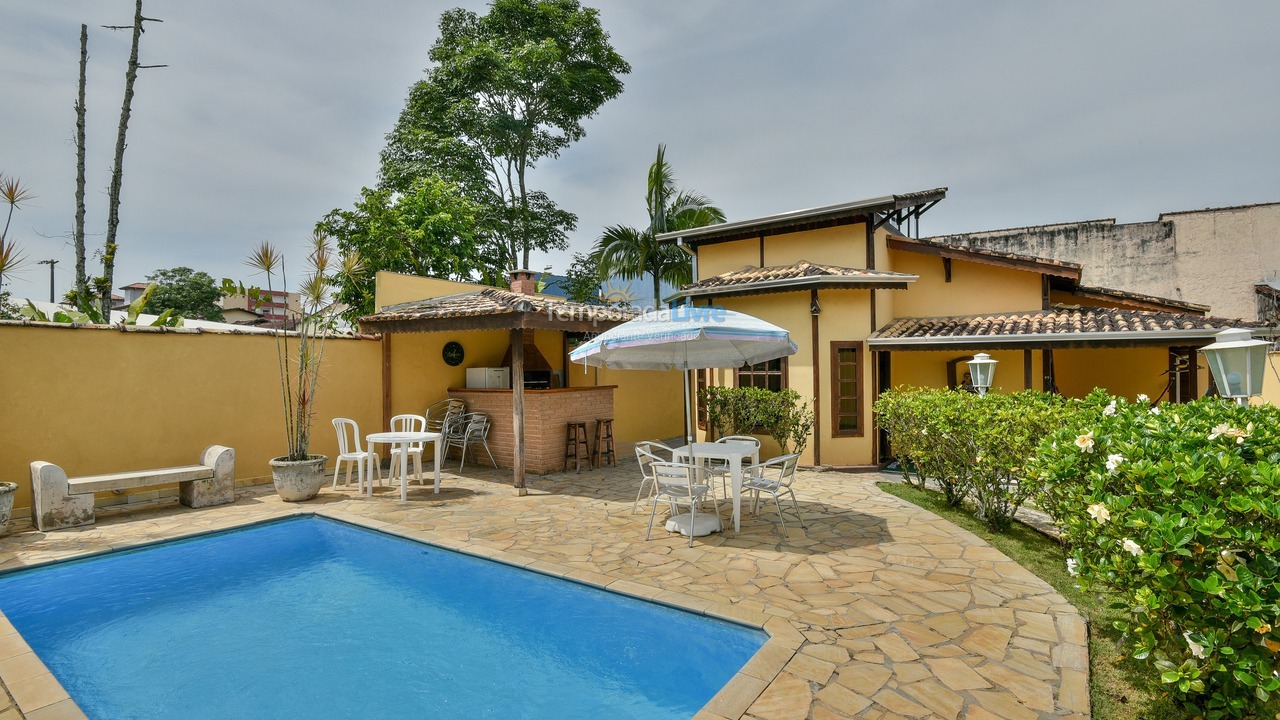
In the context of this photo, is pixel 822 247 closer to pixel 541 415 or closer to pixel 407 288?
pixel 541 415

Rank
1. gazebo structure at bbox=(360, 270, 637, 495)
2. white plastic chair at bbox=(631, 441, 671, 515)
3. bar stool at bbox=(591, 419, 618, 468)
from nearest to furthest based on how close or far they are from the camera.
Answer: white plastic chair at bbox=(631, 441, 671, 515), gazebo structure at bbox=(360, 270, 637, 495), bar stool at bbox=(591, 419, 618, 468)

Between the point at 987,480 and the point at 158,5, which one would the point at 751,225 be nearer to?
the point at 987,480

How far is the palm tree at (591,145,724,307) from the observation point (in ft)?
56.4

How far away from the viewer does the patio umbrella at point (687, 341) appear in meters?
5.79

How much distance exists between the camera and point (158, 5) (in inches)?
503

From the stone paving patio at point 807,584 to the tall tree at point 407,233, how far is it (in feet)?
34.3

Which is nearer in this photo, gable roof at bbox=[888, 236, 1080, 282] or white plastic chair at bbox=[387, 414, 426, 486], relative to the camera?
white plastic chair at bbox=[387, 414, 426, 486]

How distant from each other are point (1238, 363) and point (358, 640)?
21.4 feet

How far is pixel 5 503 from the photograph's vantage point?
618cm

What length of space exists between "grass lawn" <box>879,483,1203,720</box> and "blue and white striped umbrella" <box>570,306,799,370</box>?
317 cm

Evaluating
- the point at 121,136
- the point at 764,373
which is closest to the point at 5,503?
the point at 121,136

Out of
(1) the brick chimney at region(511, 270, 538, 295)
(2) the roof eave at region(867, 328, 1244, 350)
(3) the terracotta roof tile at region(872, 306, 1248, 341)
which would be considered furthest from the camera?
(1) the brick chimney at region(511, 270, 538, 295)

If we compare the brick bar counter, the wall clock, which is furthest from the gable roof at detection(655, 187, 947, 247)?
the wall clock

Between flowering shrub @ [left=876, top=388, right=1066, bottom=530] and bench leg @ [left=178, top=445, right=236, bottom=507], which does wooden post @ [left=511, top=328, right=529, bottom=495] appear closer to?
bench leg @ [left=178, top=445, right=236, bottom=507]
